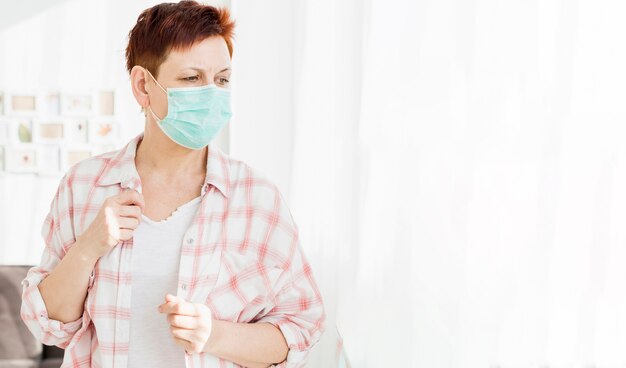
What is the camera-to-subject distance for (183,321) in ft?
3.98

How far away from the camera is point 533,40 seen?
1.01 metres

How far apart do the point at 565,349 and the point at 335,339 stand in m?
1.51

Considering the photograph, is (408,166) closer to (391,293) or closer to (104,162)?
(391,293)

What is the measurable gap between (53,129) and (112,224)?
8.29 feet

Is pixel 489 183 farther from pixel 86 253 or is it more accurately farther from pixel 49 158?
pixel 49 158

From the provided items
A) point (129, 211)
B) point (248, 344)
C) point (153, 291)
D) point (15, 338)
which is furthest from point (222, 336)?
point (15, 338)

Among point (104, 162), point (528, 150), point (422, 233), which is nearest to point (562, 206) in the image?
point (528, 150)

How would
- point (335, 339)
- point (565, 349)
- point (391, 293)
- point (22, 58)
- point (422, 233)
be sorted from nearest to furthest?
1. point (565, 349)
2. point (422, 233)
3. point (391, 293)
4. point (335, 339)
5. point (22, 58)

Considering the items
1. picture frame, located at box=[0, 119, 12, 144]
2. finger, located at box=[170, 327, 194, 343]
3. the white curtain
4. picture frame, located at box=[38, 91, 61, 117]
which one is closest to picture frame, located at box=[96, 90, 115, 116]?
picture frame, located at box=[38, 91, 61, 117]

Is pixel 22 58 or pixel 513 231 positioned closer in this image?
pixel 513 231

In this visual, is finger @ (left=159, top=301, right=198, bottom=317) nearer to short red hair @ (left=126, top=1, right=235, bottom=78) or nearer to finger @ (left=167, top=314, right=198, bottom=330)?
finger @ (left=167, top=314, right=198, bottom=330)

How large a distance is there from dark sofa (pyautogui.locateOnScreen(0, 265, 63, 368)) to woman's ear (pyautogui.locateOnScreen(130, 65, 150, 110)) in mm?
2096

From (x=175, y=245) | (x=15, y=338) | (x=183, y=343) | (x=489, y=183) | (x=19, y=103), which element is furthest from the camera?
(x=19, y=103)

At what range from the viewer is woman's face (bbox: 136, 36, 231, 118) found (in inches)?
51.9
